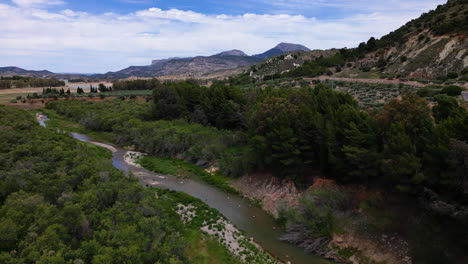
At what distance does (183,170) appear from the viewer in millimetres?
38656

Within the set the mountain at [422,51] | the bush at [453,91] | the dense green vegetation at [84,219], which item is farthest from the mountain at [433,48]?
the dense green vegetation at [84,219]

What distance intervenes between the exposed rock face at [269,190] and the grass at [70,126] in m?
35.8

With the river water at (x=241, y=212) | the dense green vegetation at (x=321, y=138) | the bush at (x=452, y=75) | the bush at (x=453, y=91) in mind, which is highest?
the bush at (x=452, y=75)

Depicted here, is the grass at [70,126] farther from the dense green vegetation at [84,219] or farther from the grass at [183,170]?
the dense green vegetation at [84,219]

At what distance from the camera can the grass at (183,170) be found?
34.0 meters

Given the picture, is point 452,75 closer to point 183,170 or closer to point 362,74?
point 362,74

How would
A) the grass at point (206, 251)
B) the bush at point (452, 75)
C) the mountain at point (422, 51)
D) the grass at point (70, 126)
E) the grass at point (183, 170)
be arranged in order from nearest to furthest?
the grass at point (206, 251) < the grass at point (183, 170) < the bush at point (452, 75) < the mountain at point (422, 51) < the grass at point (70, 126)

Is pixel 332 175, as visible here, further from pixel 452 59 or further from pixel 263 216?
pixel 452 59

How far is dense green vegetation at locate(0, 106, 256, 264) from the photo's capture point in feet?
44.9

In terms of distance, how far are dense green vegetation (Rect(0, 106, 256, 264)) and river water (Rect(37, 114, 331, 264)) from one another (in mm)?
2297

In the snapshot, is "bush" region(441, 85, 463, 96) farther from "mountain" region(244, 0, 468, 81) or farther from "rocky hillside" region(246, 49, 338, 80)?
"rocky hillside" region(246, 49, 338, 80)

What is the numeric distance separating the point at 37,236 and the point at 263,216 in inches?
679

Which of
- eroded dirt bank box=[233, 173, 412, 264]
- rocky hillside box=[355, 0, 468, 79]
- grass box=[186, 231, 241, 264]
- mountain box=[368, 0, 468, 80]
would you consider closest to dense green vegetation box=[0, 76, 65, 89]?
rocky hillside box=[355, 0, 468, 79]

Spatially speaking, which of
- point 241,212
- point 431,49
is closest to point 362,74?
point 431,49
